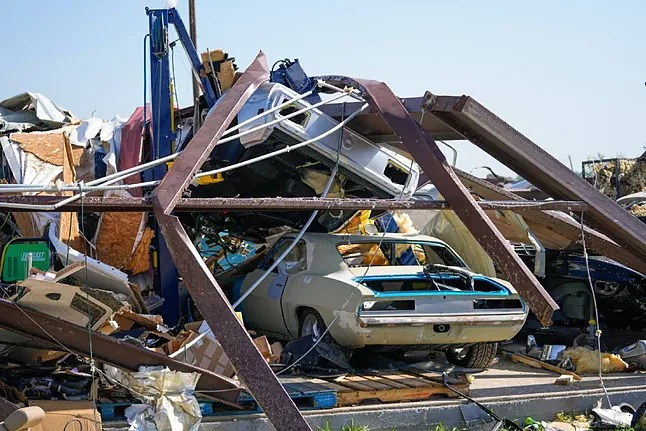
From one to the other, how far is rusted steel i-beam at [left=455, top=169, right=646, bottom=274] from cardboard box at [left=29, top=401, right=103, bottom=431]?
14.8 ft

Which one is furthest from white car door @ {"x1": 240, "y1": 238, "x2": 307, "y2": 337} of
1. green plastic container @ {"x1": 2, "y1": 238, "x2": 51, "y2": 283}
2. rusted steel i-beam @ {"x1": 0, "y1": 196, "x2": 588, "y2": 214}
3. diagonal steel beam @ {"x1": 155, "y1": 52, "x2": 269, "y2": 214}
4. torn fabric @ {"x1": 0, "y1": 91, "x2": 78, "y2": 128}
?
torn fabric @ {"x1": 0, "y1": 91, "x2": 78, "y2": 128}

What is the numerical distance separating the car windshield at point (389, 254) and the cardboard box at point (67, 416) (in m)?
3.91

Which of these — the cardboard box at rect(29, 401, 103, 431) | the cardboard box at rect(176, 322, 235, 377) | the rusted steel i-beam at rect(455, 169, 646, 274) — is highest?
the rusted steel i-beam at rect(455, 169, 646, 274)

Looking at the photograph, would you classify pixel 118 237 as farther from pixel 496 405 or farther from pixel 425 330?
pixel 496 405

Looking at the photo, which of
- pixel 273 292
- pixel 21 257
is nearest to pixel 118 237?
pixel 21 257

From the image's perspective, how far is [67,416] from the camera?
6500mm

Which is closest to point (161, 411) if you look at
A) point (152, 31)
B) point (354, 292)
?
point (354, 292)

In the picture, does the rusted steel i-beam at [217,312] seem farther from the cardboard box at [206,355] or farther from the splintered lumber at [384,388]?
the splintered lumber at [384,388]

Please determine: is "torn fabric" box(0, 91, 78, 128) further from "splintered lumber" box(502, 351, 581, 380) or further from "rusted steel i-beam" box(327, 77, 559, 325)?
"splintered lumber" box(502, 351, 581, 380)

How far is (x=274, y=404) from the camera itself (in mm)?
5816

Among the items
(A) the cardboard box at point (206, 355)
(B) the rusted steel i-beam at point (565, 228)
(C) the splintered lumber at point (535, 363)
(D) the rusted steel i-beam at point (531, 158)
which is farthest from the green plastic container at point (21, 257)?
(C) the splintered lumber at point (535, 363)

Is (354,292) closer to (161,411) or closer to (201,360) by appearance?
(201,360)

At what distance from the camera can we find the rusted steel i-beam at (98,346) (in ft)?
23.5

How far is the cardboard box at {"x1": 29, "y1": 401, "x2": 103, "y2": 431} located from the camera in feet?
21.0
